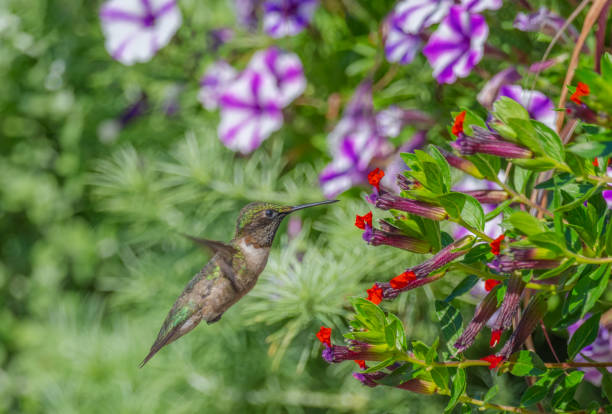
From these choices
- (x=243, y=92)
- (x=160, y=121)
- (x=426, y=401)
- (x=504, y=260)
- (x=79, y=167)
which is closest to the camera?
(x=504, y=260)

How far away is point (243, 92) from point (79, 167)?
25.2 inches

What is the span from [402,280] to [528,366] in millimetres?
105

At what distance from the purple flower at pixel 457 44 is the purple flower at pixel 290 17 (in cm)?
26

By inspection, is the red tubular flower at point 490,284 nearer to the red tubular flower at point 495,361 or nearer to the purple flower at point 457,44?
the red tubular flower at point 495,361

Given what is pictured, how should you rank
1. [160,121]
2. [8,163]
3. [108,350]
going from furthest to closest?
[8,163]
[160,121]
[108,350]

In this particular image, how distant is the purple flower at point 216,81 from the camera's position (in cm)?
97

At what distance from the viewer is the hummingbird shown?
0.47 m

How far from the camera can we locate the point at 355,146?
77 centimetres

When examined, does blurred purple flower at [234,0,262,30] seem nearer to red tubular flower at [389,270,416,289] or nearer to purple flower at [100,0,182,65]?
purple flower at [100,0,182,65]

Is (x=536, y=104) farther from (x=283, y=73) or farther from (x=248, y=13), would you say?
(x=248, y=13)

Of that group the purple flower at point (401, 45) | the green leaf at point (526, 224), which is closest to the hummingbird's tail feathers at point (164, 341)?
the green leaf at point (526, 224)

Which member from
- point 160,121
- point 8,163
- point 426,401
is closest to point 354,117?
point 426,401

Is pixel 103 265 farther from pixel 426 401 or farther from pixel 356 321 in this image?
pixel 356 321

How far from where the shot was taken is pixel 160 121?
4.11ft
